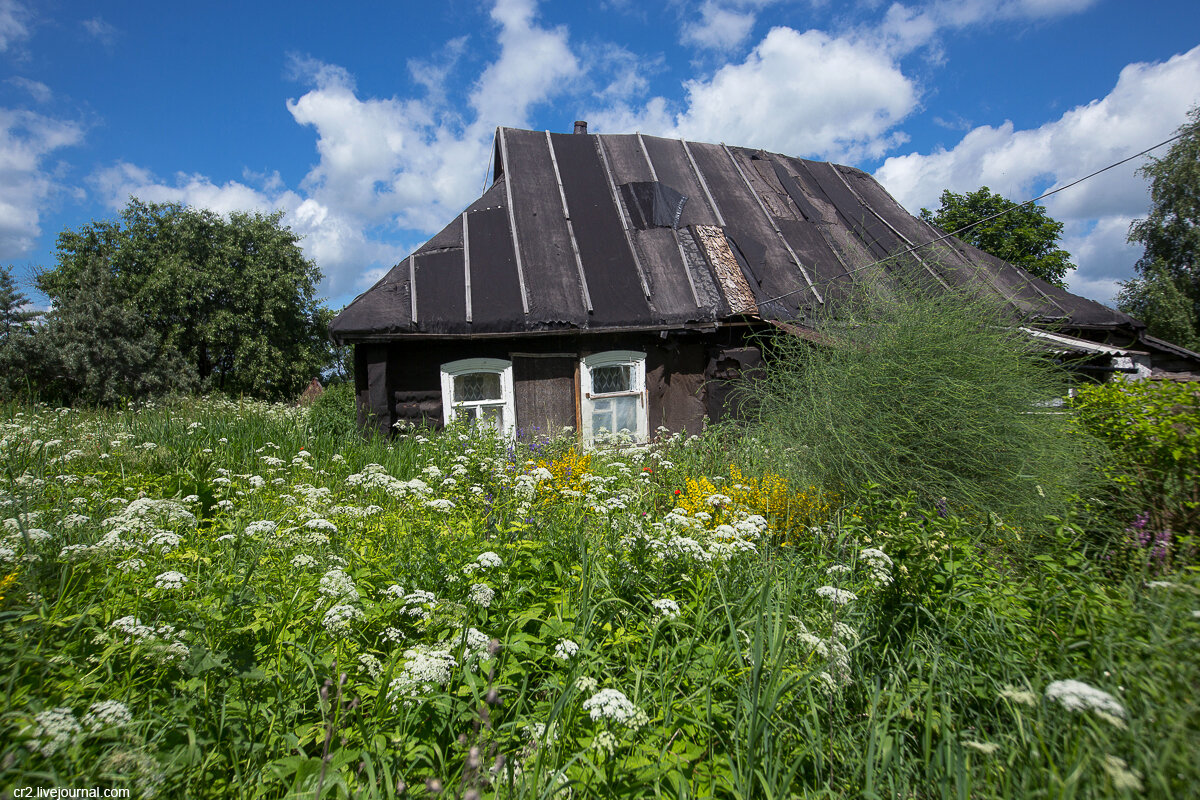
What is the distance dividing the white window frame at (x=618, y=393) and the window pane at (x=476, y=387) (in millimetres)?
1268

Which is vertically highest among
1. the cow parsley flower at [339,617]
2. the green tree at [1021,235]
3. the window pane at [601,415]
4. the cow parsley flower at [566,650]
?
the green tree at [1021,235]

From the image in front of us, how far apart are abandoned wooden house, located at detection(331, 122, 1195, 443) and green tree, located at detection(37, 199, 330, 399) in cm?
1905

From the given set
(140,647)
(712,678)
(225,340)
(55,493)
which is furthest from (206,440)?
(225,340)

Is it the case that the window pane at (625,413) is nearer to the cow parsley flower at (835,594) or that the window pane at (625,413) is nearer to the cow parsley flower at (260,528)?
the cow parsley flower at (260,528)

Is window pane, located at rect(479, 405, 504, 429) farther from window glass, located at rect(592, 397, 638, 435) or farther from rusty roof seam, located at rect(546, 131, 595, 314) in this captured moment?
rusty roof seam, located at rect(546, 131, 595, 314)

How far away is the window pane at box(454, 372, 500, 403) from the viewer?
7.57 meters

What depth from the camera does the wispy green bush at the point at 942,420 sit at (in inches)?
159

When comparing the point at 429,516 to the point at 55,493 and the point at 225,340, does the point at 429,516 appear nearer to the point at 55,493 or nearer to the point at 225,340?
the point at 55,493

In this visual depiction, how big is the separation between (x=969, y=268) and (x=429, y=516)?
10189mm

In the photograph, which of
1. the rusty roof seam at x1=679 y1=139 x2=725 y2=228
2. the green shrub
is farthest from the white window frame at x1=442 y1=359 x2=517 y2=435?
the green shrub

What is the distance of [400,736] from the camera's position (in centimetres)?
176

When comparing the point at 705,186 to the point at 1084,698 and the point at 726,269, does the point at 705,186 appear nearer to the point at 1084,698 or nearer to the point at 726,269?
the point at 726,269

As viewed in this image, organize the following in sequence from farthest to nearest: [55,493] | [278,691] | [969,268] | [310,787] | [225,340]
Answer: [225,340], [969,268], [55,493], [278,691], [310,787]

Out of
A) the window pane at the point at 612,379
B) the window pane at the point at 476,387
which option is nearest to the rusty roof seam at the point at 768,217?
the window pane at the point at 612,379
